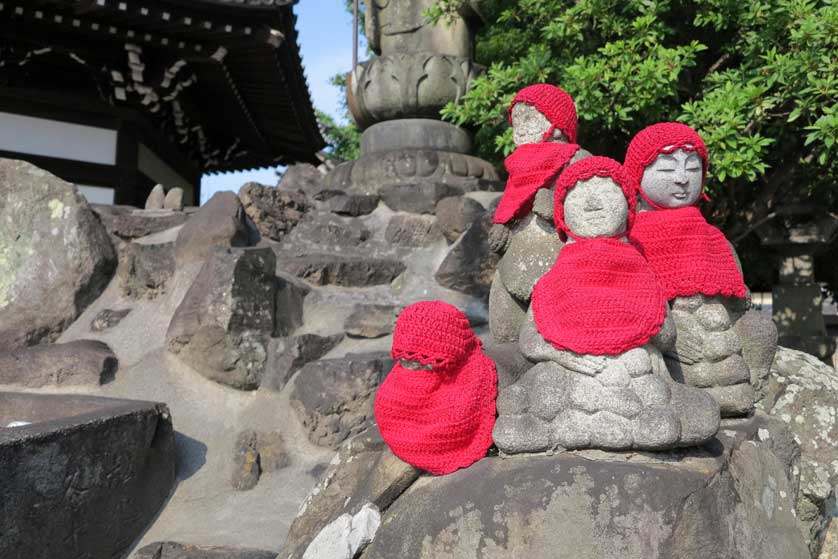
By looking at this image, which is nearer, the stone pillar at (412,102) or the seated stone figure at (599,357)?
the seated stone figure at (599,357)

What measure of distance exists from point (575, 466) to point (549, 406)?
19cm

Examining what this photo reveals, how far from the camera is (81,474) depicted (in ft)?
10.3

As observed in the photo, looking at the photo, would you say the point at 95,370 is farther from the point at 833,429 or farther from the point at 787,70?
the point at 787,70

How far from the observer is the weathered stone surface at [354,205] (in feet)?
19.7

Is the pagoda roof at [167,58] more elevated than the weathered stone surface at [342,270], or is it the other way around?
the pagoda roof at [167,58]

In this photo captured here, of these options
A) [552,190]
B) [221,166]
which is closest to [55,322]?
[552,190]

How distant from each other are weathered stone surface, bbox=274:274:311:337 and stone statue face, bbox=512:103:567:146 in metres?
2.29

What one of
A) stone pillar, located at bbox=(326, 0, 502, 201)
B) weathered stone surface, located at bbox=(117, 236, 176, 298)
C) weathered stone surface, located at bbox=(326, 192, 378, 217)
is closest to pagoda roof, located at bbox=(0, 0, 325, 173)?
stone pillar, located at bbox=(326, 0, 502, 201)

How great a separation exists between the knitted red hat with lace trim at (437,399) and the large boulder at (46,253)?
3.82m

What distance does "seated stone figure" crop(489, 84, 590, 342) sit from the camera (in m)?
2.81

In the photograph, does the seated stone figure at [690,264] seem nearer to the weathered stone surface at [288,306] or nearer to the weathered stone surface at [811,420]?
the weathered stone surface at [811,420]

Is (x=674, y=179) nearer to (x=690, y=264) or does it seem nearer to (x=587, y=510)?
(x=690, y=264)

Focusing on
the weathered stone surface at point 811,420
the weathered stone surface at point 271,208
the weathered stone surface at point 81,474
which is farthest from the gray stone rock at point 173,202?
the weathered stone surface at point 811,420

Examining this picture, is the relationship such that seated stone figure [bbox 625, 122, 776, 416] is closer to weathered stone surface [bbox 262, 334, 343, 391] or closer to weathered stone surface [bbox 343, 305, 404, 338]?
weathered stone surface [bbox 343, 305, 404, 338]
